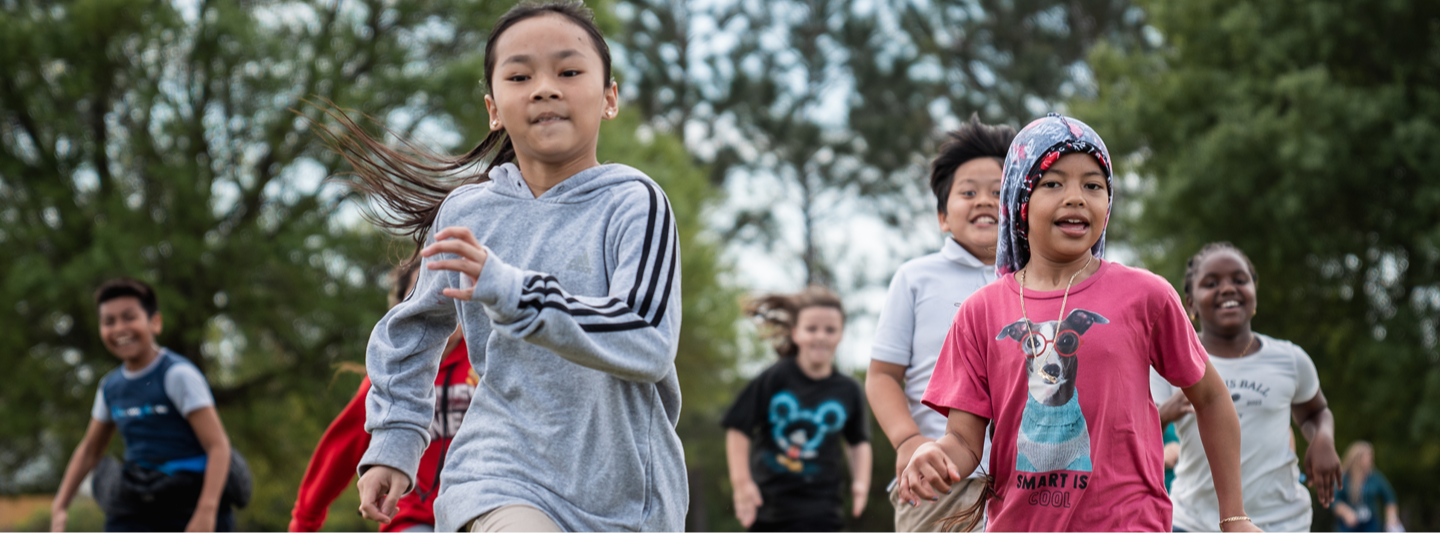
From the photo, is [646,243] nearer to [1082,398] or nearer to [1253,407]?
[1082,398]

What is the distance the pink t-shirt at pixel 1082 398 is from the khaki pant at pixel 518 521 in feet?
3.36

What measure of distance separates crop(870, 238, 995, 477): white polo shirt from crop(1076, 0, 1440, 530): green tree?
502 inches

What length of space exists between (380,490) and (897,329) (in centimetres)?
201

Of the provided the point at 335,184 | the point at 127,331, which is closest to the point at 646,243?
the point at 127,331

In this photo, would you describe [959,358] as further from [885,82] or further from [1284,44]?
[885,82]

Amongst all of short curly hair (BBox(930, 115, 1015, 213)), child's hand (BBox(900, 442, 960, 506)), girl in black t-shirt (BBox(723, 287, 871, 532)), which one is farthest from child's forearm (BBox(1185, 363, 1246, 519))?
girl in black t-shirt (BBox(723, 287, 871, 532))

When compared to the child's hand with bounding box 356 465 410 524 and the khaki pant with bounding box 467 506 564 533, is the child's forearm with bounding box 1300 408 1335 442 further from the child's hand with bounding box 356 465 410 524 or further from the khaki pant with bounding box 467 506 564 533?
the child's hand with bounding box 356 465 410 524

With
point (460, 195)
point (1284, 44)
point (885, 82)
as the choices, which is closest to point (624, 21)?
point (885, 82)

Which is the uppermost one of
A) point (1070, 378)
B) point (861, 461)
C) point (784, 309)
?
point (784, 309)

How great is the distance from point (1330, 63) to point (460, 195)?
1682cm

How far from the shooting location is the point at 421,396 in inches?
116

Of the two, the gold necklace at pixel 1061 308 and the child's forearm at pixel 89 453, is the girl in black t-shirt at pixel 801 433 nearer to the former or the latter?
the child's forearm at pixel 89 453

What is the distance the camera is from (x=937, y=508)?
4184 millimetres

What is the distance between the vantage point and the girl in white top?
4.88 m
